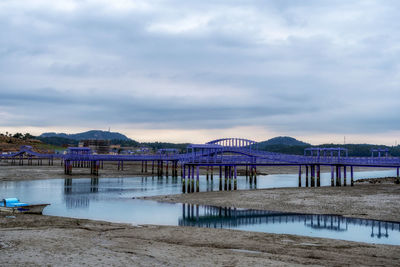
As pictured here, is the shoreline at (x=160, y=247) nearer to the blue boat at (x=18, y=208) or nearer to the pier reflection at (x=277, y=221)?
the blue boat at (x=18, y=208)

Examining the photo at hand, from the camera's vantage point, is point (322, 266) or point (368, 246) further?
point (368, 246)

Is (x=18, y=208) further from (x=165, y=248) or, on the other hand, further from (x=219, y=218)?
(x=165, y=248)

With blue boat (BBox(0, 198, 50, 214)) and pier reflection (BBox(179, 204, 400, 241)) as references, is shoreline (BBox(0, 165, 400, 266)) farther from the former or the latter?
pier reflection (BBox(179, 204, 400, 241))

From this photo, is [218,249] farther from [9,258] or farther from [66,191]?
[66,191]

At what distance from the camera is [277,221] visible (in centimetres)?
3025

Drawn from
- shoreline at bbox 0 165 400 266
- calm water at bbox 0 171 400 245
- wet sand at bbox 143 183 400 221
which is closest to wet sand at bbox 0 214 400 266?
shoreline at bbox 0 165 400 266

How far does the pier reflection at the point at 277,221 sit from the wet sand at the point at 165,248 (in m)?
4.26

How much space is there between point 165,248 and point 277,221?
1336 cm

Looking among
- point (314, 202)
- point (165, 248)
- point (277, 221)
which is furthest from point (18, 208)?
point (314, 202)

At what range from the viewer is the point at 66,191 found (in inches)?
2071

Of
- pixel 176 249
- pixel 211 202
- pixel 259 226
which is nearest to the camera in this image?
pixel 176 249

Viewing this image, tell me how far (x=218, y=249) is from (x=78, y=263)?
23.3ft

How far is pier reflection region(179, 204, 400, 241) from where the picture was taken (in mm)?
27552

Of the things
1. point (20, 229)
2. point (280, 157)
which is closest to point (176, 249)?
point (20, 229)
